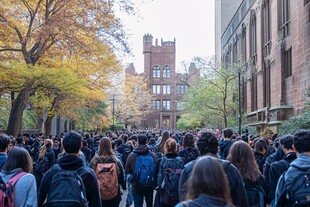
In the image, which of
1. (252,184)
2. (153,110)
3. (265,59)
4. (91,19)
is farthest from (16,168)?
(153,110)

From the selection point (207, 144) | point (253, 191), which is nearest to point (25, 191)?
point (207, 144)

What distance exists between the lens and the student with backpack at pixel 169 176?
632cm

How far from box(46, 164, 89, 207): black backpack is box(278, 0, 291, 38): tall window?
23.8m

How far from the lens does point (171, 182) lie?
6344 millimetres

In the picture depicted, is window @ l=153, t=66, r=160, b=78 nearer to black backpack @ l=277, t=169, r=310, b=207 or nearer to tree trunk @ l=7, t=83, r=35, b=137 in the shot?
tree trunk @ l=7, t=83, r=35, b=137

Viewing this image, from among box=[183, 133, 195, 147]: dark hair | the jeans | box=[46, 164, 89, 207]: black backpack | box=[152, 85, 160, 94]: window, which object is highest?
box=[152, 85, 160, 94]: window

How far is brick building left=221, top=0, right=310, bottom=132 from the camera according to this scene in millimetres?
22188

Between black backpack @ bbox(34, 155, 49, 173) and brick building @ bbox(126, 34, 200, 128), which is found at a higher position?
brick building @ bbox(126, 34, 200, 128)

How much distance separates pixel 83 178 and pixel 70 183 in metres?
0.36

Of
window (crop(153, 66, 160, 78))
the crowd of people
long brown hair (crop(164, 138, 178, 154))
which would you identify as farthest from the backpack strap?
window (crop(153, 66, 160, 78))

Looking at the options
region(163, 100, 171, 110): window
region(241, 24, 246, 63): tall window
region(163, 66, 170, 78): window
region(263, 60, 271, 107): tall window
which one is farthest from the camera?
region(163, 66, 170, 78): window

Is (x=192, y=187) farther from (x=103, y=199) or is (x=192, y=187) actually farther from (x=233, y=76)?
(x=233, y=76)

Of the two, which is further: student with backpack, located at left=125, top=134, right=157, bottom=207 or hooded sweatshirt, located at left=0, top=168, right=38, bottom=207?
student with backpack, located at left=125, top=134, right=157, bottom=207

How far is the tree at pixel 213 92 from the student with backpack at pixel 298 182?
105 ft
